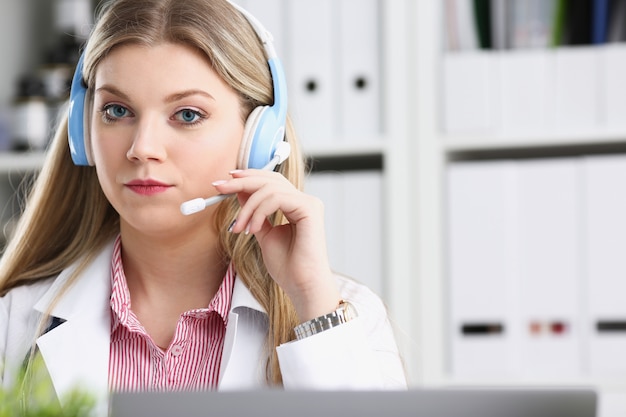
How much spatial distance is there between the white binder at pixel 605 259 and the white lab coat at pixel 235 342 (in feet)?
2.06

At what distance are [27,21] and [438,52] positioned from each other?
112 cm

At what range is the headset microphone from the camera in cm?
112

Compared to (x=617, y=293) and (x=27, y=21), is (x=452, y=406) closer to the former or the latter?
(x=617, y=293)

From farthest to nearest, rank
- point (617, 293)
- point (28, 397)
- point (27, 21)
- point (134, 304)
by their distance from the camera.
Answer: point (27, 21) → point (617, 293) → point (134, 304) → point (28, 397)

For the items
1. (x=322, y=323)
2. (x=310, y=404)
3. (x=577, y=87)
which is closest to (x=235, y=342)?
(x=322, y=323)

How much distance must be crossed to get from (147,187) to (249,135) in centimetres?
16

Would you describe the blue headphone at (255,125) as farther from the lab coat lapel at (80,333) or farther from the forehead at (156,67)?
the lab coat lapel at (80,333)

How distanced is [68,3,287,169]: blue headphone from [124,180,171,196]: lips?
120 millimetres

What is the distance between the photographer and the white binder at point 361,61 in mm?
1939

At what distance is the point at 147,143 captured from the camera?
1.18 metres

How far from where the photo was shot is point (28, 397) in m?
0.55

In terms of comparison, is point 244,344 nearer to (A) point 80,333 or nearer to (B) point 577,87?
(A) point 80,333

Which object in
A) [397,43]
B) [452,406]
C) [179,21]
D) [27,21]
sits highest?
[27,21]

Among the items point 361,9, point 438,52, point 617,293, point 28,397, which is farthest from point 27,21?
point 28,397
